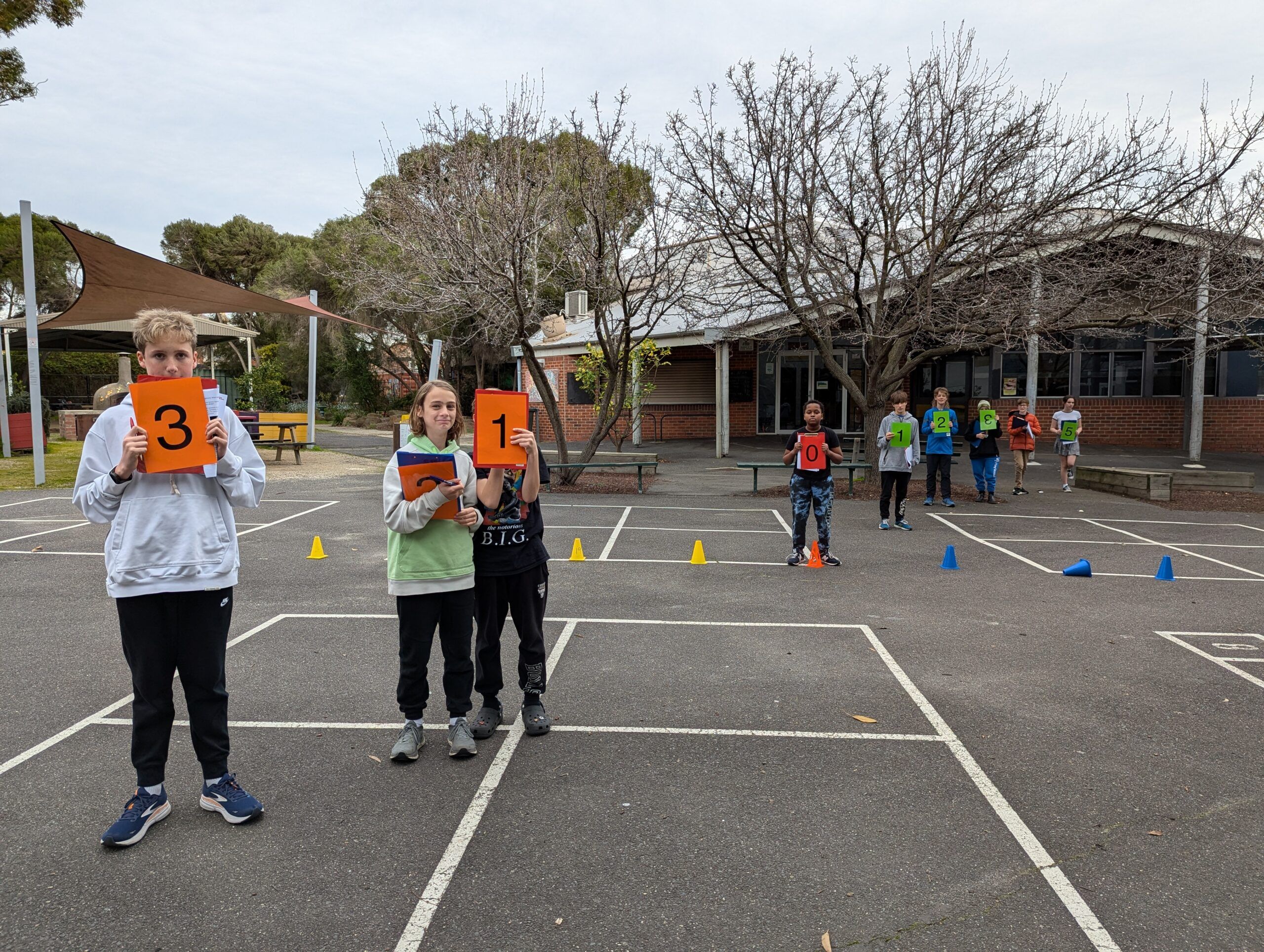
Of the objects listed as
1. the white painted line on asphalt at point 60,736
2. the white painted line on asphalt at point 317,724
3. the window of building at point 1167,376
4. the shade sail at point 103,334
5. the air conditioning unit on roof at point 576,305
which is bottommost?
the white painted line on asphalt at point 60,736

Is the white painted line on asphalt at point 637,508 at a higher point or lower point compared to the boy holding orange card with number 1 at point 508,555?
lower

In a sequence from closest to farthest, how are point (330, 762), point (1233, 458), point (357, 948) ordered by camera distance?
point (357, 948), point (330, 762), point (1233, 458)

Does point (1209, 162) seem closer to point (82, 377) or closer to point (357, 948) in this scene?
point (357, 948)

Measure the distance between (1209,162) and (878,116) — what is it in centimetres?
481

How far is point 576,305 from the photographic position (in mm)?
23344

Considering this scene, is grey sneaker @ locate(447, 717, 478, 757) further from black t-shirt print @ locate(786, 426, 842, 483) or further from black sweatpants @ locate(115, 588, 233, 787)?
black t-shirt print @ locate(786, 426, 842, 483)

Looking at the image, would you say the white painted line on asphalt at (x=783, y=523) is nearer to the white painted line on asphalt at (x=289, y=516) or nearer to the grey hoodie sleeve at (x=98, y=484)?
the white painted line on asphalt at (x=289, y=516)

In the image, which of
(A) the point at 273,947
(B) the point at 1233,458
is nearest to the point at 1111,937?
(A) the point at 273,947

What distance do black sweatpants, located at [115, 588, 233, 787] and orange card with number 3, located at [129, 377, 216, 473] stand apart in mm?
519

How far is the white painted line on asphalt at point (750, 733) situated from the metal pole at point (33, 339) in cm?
1365

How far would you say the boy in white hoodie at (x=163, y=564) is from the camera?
3.26 metres

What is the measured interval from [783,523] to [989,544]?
285 centimetres

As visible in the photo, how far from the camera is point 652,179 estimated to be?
15273 mm

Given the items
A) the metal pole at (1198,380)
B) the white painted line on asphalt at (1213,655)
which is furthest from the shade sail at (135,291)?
the metal pole at (1198,380)
